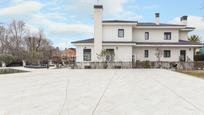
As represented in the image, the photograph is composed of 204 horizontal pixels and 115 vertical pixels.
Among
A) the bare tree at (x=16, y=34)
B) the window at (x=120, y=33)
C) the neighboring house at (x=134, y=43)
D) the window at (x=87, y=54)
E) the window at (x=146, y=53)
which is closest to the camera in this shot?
the neighboring house at (x=134, y=43)

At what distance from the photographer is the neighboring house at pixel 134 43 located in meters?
34.9

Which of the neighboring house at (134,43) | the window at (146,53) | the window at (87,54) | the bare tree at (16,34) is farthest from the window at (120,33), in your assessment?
the bare tree at (16,34)

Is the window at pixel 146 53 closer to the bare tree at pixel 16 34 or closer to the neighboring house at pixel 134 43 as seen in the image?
the neighboring house at pixel 134 43

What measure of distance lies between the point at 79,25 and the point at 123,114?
41.5 metres

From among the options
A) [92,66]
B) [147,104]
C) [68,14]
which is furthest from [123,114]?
[68,14]

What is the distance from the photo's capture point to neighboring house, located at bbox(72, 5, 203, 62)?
3488 centimetres

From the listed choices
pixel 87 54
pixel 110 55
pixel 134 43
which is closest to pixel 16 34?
pixel 87 54

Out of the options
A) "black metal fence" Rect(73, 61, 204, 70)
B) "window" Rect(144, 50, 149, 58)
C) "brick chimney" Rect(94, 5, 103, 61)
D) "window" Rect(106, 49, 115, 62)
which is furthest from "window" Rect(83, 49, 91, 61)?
"window" Rect(144, 50, 149, 58)

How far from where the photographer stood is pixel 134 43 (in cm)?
3459

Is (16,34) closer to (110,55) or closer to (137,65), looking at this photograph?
(110,55)

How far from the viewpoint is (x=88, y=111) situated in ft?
24.9

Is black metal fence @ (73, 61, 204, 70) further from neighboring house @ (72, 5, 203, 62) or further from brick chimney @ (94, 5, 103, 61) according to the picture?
brick chimney @ (94, 5, 103, 61)

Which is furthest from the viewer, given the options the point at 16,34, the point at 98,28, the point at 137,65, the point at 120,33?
the point at 16,34

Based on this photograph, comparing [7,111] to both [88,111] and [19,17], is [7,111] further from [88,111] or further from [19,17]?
[19,17]
